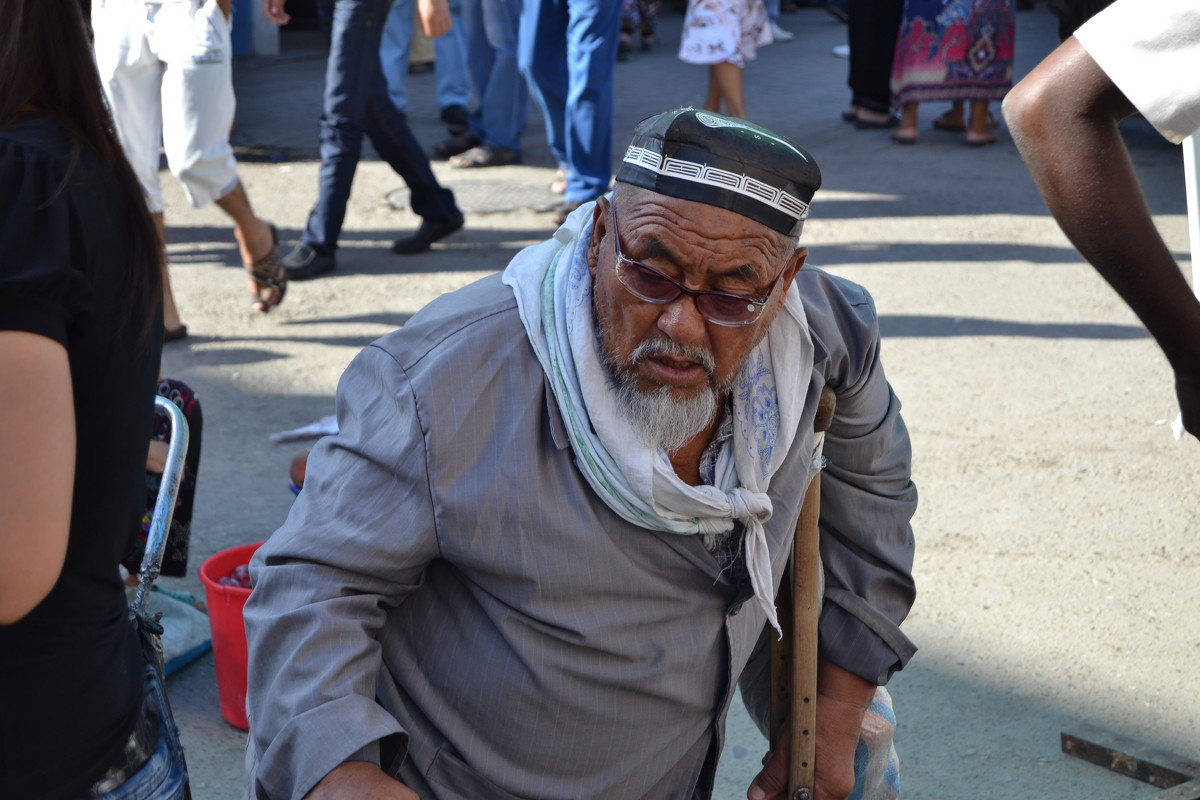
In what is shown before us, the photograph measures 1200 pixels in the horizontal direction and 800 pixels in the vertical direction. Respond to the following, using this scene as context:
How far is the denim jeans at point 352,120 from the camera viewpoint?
580 cm

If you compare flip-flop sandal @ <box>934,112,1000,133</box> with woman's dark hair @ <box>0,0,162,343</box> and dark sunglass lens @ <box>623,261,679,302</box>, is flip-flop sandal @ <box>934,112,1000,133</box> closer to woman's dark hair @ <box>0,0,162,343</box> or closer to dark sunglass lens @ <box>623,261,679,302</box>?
dark sunglass lens @ <box>623,261,679,302</box>

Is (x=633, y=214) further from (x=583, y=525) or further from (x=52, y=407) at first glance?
(x=52, y=407)

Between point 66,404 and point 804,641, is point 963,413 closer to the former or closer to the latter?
point 804,641

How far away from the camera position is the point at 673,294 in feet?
6.16

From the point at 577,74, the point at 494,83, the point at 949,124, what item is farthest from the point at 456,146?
the point at 949,124

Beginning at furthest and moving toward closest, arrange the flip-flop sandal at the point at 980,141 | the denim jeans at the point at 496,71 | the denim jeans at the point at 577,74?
the flip-flop sandal at the point at 980,141, the denim jeans at the point at 496,71, the denim jeans at the point at 577,74

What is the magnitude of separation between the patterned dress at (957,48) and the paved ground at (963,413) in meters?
0.43

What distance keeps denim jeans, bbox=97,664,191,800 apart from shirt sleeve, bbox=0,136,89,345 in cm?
61

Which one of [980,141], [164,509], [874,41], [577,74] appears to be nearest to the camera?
[164,509]

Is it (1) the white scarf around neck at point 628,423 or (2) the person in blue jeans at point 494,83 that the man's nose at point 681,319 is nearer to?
(1) the white scarf around neck at point 628,423

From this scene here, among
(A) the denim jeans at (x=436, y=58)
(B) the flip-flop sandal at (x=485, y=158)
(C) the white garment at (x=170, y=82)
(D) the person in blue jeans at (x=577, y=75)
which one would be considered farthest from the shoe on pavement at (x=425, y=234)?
(B) the flip-flop sandal at (x=485, y=158)

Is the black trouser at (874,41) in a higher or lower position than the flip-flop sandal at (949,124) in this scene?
higher

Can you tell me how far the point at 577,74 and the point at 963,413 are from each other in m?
2.76

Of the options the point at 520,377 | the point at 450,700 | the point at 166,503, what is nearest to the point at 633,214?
the point at 520,377
